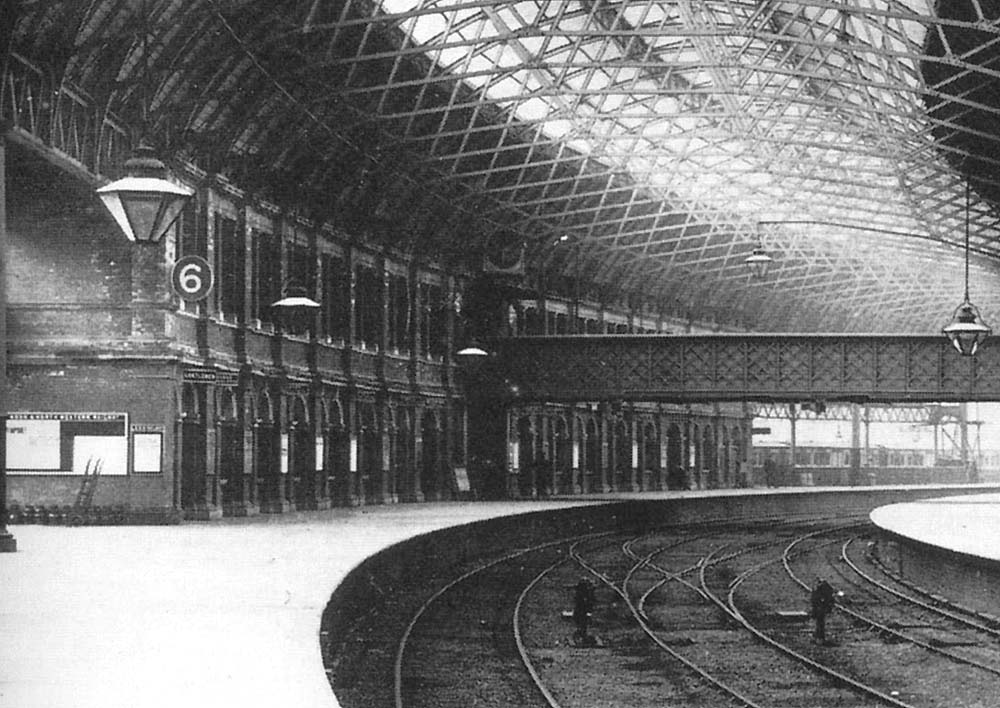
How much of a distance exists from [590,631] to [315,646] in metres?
8.79

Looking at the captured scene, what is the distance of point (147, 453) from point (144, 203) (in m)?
13.6

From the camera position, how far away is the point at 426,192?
132 feet

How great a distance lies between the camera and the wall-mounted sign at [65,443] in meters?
26.4

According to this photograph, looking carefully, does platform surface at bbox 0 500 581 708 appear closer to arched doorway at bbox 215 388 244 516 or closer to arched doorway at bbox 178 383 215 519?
arched doorway at bbox 178 383 215 519

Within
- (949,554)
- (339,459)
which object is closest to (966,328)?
(949,554)

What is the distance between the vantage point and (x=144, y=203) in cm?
1372

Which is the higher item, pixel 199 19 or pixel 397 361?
pixel 199 19

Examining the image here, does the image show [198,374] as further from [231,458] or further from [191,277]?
[191,277]

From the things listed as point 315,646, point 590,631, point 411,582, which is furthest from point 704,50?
point 315,646

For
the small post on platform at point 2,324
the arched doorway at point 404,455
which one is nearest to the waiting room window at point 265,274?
the arched doorway at point 404,455

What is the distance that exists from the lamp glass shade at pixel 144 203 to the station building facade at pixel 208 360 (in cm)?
659

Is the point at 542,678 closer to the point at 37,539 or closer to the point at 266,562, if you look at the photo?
the point at 266,562

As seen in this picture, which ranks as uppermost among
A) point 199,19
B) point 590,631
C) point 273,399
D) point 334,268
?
point 199,19

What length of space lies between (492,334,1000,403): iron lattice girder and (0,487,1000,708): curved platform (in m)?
19.1
